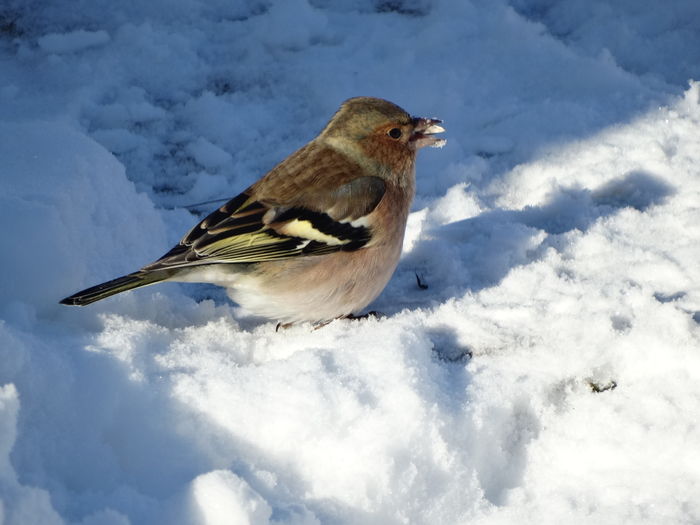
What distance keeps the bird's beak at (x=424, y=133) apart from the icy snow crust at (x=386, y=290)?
1.53ft

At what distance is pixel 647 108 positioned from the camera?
15.4ft

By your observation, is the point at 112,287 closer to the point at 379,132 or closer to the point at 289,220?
the point at 289,220

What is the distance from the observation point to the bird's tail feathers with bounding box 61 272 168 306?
3105 millimetres

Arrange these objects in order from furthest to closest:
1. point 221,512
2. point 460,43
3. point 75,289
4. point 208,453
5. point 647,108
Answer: point 460,43
point 647,108
point 75,289
point 208,453
point 221,512

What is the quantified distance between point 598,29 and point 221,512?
407cm

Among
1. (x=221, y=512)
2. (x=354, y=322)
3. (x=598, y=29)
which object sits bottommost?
(x=354, y=322)

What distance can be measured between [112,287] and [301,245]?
0.73 m

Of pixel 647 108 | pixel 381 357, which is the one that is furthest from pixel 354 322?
pixel 647 108

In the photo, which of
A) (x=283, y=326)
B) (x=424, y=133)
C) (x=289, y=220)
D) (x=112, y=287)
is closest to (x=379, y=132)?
(x=424, y=133)

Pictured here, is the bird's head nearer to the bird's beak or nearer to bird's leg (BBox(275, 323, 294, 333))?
the bird's beak

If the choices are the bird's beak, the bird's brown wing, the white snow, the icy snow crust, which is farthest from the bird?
the white snow

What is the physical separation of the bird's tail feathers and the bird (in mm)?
44

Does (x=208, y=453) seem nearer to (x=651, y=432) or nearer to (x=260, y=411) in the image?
(x=260, y=411)

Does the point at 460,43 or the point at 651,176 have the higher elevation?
the point at 460,43
